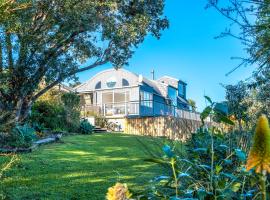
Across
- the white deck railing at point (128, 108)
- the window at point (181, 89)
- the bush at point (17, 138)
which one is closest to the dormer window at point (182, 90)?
the window at point (181, 89)

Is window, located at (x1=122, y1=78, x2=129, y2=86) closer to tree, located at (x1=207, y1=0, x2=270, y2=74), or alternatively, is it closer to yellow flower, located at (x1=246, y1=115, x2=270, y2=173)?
tree, located at (x1=207, y1=0, x2=270, y2=74)

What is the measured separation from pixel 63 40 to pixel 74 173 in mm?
7950

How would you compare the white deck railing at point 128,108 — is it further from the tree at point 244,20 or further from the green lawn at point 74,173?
the tree at point 244,20

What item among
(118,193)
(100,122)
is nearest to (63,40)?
(100,122)

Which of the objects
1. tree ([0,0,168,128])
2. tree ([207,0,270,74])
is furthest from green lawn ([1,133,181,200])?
tree ([0,0,168,128])

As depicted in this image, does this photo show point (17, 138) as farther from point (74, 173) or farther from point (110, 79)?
point (110, 79)

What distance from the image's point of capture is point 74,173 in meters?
7.57

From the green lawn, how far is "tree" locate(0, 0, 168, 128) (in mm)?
1707

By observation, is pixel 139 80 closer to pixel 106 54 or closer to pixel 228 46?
pixel 106 54

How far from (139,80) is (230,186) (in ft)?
117

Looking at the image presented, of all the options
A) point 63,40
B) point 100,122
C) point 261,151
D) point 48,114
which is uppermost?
point 63,40

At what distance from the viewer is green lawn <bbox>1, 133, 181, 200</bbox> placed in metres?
5.78

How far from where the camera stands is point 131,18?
54.9 ft

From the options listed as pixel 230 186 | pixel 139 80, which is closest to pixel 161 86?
pixel 139 80
